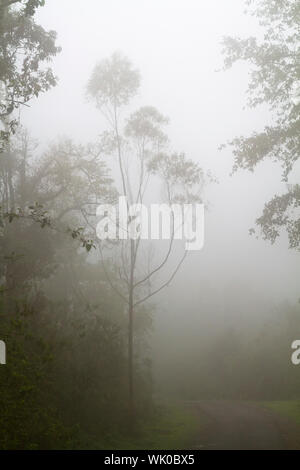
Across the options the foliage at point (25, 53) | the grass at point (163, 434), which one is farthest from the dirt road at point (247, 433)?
the foliage at point (25, 53)

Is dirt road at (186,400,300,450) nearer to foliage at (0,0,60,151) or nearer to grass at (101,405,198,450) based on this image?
grass at (101,405,198,450)

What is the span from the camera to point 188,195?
2188 cm

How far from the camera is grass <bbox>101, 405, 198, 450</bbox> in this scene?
49.5 ft

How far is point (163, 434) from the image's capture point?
710 inches

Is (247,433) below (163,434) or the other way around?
the other way around

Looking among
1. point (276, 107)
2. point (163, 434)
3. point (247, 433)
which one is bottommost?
point (163, 434)

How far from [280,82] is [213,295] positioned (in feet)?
A: 265

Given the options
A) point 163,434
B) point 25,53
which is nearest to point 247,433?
point 163,434

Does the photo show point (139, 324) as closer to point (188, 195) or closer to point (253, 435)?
point (188, 195)

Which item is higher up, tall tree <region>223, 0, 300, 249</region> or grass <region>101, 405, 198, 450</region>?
tall tree <region>223, 0, 300, 249</region>

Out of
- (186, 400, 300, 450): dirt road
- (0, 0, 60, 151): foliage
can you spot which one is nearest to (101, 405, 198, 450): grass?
(186, 400, 300, 450): dirt road

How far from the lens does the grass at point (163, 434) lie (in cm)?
1508

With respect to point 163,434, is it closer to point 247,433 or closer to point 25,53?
point 247,433
